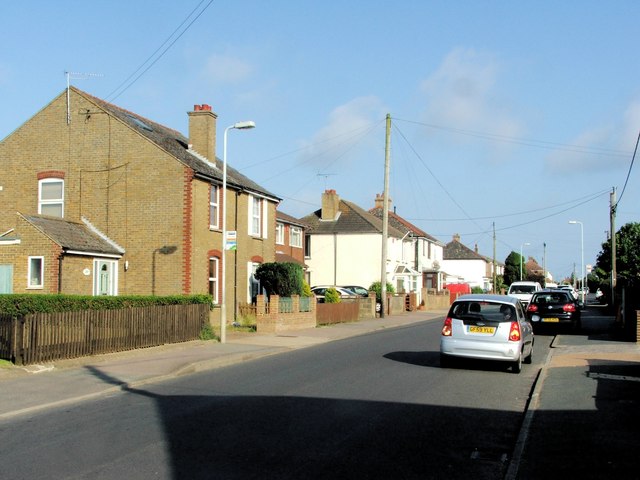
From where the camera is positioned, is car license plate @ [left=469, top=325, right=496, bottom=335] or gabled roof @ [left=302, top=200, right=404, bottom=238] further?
gabled roof @ [left=302, top=200, right=404, bottom=238]

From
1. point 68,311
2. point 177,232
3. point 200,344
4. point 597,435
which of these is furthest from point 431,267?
point 597,435

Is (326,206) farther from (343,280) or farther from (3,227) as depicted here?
(3,227)

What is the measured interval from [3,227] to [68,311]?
11449mm

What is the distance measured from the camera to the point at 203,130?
29172 millimetres

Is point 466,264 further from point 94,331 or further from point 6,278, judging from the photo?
point 94,331

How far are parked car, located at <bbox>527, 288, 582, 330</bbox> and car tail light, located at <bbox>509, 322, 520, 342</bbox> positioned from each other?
1131 centimetres

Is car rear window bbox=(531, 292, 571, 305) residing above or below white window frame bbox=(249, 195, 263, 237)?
below

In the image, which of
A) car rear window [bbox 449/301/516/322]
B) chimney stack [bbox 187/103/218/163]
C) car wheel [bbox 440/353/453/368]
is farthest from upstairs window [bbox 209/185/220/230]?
car rear window [bbox 449/301/516/322]

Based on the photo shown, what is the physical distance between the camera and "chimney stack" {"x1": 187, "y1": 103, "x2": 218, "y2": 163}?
29.0m

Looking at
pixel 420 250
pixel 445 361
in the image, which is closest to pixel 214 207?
pixel 445 361

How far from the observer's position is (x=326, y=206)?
55.6 metres

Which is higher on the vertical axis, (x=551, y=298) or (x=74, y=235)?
(x=74, y=235)

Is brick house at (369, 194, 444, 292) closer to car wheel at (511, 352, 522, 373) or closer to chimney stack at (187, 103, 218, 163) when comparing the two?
chimney stack at (187, 103, 218, 163)

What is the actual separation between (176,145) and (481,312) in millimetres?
17591
